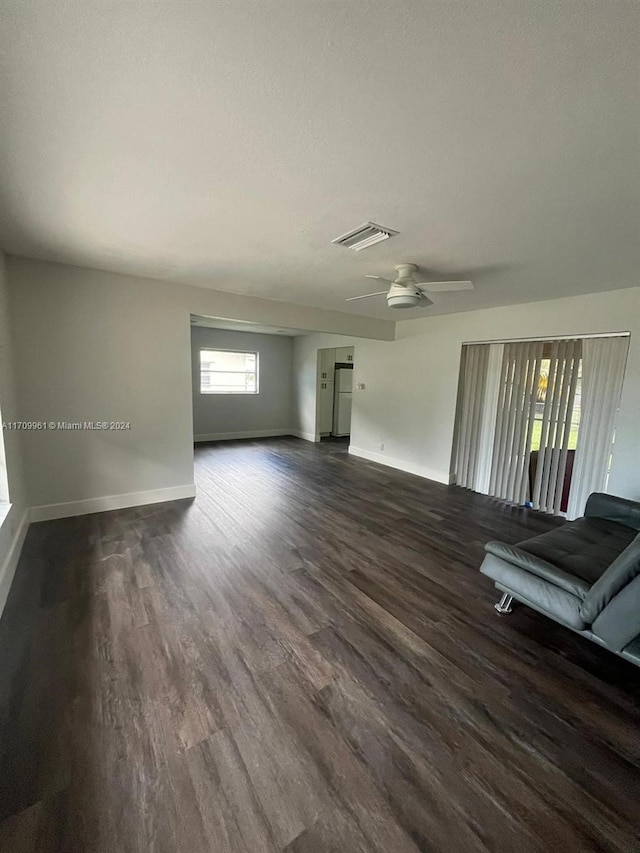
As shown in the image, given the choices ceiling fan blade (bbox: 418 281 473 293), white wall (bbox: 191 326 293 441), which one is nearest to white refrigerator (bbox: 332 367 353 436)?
white wall (bbox: 191 326 293 441)

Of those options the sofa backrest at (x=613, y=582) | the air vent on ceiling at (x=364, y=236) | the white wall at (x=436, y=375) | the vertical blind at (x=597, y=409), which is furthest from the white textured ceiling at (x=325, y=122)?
the sofa backrest at (x=613, y=582)

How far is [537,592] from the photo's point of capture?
2.02m

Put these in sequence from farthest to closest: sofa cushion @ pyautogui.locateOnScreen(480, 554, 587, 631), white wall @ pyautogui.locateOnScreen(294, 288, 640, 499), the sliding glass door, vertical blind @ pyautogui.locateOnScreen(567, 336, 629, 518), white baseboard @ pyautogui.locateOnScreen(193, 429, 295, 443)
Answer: white baseboard @ pyautogui.locateOnScreen(193, 429, 295, 443)
the sliding glass door
vertical blind @ pyautogui.locateOnScreen(567, 336, 629, 518)
white wall @ pyautogui.locateOnScreen(294, 288, 640, 499)
sofa cushion @ pyautogui.locateOnScreen(480, 554, 587, 631)

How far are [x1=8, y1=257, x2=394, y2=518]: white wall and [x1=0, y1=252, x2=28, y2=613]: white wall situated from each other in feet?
0.60

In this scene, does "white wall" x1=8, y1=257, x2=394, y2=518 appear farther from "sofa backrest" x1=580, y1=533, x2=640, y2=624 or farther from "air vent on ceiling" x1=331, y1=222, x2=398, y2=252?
"sofa backrest" x1=580, y1=533, x2=640, y2=624

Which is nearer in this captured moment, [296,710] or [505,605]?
[296,710]

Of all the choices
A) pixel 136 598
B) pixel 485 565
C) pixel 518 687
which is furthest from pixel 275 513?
pixel 518 687

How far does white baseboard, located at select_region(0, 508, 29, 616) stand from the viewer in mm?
2221

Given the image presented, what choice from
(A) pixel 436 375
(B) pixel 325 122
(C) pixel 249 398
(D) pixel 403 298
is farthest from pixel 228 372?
(B) pixel 325 122

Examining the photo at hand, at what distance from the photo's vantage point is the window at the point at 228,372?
736cm

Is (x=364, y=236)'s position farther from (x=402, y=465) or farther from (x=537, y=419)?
(x=402, y=465)

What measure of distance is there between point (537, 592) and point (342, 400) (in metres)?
6.80

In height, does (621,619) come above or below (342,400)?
below

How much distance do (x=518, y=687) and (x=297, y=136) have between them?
2821mm
